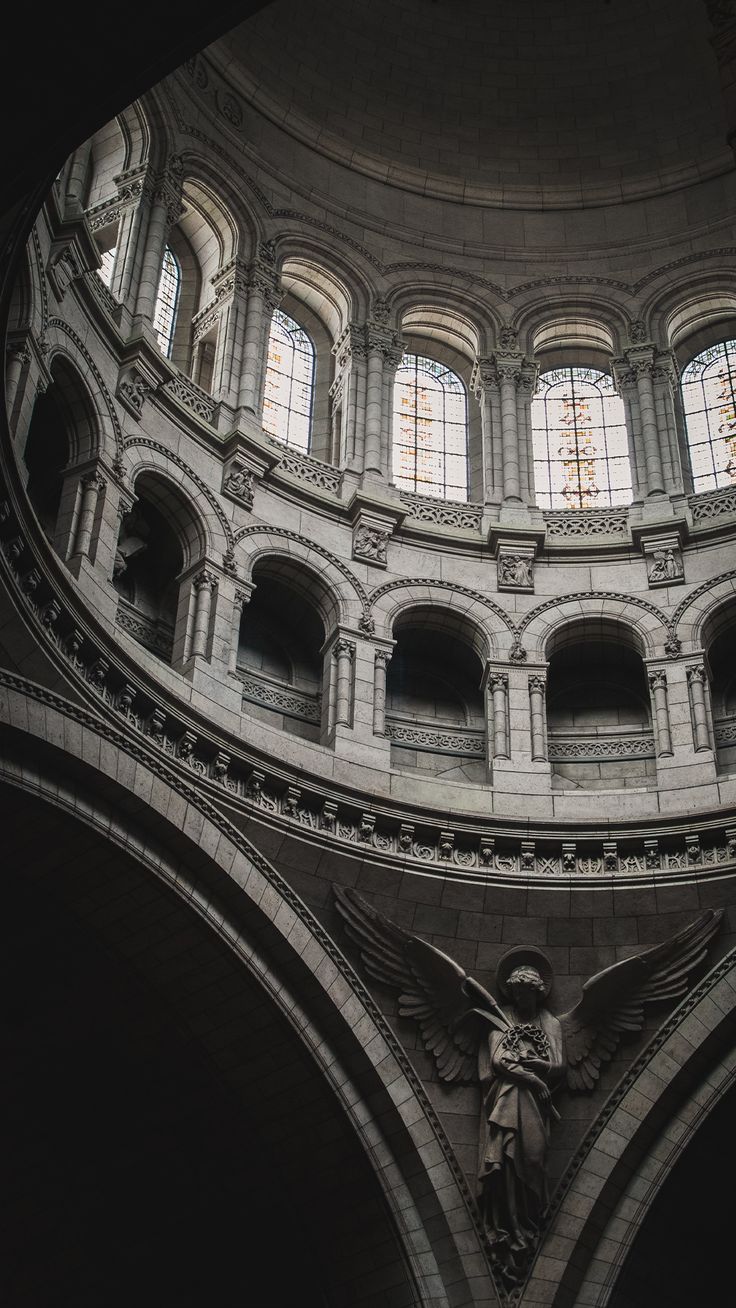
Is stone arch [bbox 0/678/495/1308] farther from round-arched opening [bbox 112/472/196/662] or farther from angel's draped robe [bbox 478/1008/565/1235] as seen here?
round-arched opening [bbox 112/472/196/662]

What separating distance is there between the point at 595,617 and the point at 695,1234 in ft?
28.6

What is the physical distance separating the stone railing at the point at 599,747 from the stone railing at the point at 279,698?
3440mm

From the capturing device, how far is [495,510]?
27.1 m

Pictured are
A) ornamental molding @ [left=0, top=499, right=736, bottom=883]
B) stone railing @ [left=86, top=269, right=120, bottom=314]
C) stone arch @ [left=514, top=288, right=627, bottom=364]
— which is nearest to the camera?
ornamental molding @ [left=0, top=499, right=736, bottom=883]

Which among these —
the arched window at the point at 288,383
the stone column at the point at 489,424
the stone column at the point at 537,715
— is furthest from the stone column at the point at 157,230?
the stone column at the point at 537,715

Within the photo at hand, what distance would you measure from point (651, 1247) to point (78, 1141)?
721cm

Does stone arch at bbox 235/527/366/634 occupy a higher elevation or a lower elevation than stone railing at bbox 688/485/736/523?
lower

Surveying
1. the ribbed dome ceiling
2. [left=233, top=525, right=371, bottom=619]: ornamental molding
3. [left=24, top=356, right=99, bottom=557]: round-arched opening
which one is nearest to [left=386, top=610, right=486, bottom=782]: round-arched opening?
[left=233, top=525, right=371, bottom=619]: ornamental molding

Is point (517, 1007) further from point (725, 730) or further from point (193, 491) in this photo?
point (193, 491)

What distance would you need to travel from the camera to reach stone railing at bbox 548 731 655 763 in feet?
81.5

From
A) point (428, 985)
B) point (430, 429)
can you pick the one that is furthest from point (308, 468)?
point (428, 985)

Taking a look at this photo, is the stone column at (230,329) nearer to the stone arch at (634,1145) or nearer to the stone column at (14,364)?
the stone column at (14,364)

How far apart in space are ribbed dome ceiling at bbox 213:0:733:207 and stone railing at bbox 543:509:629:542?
24.1 feet

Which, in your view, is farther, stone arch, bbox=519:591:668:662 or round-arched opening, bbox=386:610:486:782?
stone arch, bbox=519:591:668:662
